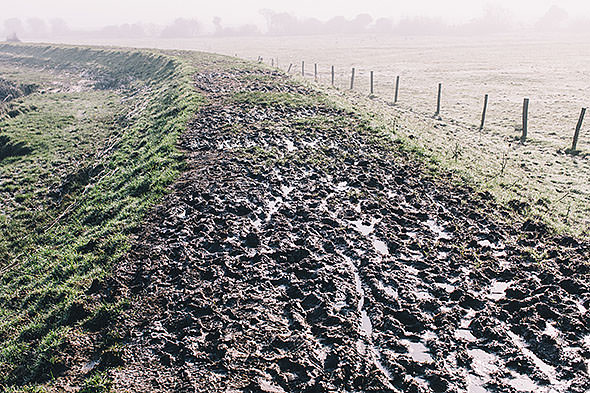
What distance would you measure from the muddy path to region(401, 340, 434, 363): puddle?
0.03 metres

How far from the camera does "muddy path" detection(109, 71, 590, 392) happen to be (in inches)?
237

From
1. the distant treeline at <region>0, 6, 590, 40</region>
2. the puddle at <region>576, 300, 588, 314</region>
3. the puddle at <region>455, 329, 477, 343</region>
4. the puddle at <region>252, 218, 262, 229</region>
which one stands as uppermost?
the distant treeline at <region>0, 6, 590, 40</region>

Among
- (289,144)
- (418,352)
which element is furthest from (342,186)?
(418,352)

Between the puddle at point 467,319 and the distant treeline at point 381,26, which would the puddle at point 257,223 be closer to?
the puddle at point 467,319

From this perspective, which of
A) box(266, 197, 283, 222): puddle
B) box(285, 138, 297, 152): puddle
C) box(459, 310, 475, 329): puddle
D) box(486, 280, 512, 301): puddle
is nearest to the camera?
box(459, 310, 475, 329): puddle

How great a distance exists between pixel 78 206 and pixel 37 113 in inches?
633

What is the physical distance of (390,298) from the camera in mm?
7574

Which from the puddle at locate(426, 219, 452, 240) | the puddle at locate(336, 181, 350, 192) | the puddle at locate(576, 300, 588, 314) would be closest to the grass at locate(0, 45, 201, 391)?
the puddle at locate(336, 181, 350, 192)

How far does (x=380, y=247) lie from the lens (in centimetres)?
930

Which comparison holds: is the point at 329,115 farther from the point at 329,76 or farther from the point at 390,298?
the point at 329,76

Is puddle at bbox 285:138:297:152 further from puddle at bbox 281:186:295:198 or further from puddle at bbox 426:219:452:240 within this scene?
puddle at bbox 426:219:452:240

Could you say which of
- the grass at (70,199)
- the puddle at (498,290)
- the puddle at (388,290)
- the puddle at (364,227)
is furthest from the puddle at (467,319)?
the grass at (70,199)

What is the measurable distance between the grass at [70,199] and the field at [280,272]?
2.7 inches

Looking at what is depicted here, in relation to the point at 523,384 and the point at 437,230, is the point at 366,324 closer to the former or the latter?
the point at 523,384
